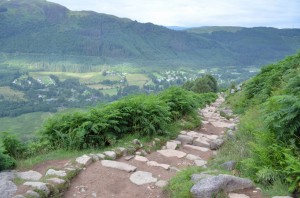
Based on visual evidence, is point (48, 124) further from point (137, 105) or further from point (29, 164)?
point (137, 105)

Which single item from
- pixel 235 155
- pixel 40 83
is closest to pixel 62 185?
pixel 235 155

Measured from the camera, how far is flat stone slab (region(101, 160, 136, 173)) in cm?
718

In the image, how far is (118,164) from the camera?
7387mm

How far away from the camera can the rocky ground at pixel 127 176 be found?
17.8 feet

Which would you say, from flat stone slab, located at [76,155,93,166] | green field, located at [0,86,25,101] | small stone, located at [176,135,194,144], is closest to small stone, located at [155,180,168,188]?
flat stone slab, located at [76,155,93,166]

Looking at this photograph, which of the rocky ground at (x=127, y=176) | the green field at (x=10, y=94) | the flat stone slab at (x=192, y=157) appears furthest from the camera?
the green field at (x=10, y=94)

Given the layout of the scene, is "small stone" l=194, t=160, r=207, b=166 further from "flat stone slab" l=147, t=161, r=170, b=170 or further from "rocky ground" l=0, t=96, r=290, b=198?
"flat stone slab" l=147, t=161, r=170, b=170

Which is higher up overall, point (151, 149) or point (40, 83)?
point (151, 149)

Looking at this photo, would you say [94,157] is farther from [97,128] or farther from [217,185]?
[217,185]

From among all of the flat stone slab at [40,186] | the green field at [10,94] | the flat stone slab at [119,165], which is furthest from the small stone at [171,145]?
the green field at [10,94]

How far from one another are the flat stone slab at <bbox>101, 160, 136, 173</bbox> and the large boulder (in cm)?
211

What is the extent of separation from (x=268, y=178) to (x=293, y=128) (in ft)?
3.70

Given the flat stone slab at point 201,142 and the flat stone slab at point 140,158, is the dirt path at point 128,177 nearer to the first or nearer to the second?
the flat stone slab at point 140,158

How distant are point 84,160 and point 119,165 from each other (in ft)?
2.71
